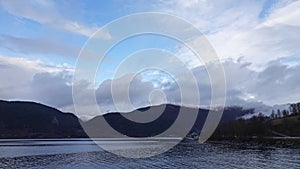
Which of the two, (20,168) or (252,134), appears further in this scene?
(252,134)

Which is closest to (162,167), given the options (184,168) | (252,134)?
(184,168)

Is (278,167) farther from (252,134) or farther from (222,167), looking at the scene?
(252,134)

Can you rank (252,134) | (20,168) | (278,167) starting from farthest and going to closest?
(252,134)
(20,168)
(278,167)

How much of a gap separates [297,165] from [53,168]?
39256mm

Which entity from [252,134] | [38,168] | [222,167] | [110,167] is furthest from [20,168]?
[252,134]

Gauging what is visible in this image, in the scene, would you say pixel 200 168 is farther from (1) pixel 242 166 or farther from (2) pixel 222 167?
(1) pixel 242 166

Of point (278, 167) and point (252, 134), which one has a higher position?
point (252, 134)

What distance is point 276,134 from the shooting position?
19688 centimetres

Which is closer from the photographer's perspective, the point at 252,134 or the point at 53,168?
the point at 53,168

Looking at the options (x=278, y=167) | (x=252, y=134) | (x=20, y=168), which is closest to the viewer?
(x=278, y=167)

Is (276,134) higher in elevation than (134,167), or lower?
higher

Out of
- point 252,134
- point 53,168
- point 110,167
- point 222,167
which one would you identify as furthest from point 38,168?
point 252,134

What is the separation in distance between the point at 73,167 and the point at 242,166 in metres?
27.7

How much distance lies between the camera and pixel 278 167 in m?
52.7
